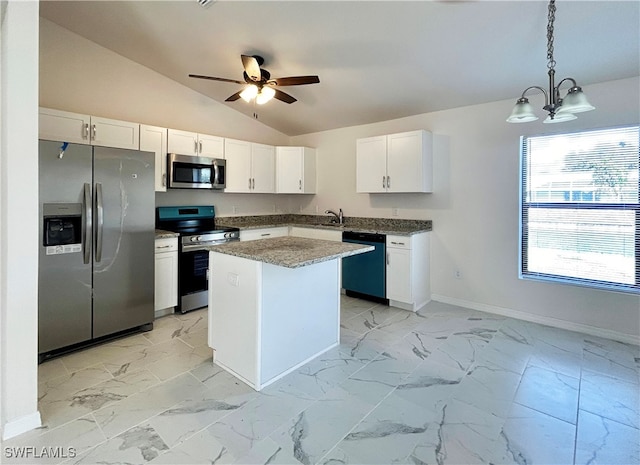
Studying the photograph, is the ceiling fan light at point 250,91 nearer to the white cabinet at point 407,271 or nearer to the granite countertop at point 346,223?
the granite countertop at point 346,223

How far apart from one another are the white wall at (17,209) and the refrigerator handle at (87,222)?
0.88m

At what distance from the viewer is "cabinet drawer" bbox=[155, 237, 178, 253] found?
11.5 ft

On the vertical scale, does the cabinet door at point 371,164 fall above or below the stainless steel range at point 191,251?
above

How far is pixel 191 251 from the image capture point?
3793 millimetres

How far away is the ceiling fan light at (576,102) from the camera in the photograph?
1.94 m

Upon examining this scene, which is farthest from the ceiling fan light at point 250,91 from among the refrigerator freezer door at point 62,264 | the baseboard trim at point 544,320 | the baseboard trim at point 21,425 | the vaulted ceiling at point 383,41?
the baseboard trim at point 544,320

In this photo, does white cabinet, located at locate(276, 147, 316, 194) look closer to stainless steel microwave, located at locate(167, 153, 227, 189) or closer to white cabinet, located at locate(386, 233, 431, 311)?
stainless steel microwave, located at locate(167, 153, 227, 189)

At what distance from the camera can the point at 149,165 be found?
3.12 m

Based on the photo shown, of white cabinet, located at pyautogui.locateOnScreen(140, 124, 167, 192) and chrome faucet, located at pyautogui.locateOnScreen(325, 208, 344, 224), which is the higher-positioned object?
white cabinet, located at pyautogui.locateOnScreen(140, 124, 167, 192)

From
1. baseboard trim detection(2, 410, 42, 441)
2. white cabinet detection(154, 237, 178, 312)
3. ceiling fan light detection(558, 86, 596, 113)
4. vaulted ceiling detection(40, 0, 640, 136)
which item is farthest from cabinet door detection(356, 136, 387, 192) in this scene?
baseboard trim detection(2, 410, 42, 441)

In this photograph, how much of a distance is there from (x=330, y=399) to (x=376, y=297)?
2.26 metres

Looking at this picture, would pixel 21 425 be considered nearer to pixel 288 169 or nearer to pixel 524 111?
pixel 524 111

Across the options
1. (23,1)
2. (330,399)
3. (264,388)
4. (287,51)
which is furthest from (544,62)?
(23,1)

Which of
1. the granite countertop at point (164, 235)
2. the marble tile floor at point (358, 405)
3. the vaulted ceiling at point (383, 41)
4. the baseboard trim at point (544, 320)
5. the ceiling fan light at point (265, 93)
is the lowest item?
the marble tile floor at point (358, 405)
